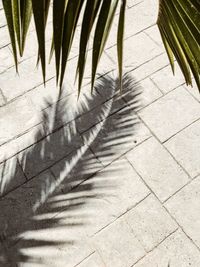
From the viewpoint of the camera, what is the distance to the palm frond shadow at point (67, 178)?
2.87m

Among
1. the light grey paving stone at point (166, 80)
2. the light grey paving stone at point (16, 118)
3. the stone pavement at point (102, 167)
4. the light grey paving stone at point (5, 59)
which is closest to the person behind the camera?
the stone pavement at point (102, 167)

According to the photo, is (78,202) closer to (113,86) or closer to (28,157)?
(28,157)

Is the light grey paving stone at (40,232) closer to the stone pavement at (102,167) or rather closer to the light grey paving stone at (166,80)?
the stone pavement at (102,167)

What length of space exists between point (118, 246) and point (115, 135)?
1129mm

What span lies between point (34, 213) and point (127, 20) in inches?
113

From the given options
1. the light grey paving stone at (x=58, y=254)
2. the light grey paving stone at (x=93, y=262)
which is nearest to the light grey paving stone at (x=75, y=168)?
the light grey paving stone at (x=58, y=254)

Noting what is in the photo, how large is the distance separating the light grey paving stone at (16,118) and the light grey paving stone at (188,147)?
1.47m

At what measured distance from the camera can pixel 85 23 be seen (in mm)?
897

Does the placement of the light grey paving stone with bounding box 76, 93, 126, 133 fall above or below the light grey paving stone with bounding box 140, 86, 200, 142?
above

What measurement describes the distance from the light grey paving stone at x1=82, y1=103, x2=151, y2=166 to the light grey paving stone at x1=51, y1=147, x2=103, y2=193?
0.08m

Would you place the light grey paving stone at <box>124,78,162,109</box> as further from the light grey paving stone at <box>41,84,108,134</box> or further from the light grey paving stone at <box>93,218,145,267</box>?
the light grey paving stone at <box>93,218,145,267</box>

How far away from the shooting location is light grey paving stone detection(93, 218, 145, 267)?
2758 millimetres

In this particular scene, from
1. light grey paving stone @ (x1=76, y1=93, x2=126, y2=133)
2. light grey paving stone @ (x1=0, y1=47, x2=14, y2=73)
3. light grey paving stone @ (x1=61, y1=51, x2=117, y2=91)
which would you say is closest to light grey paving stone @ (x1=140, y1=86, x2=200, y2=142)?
light grey paving stone @ (x1=76, y1=93, x2=126, y2=133)

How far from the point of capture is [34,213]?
9.82 feet
